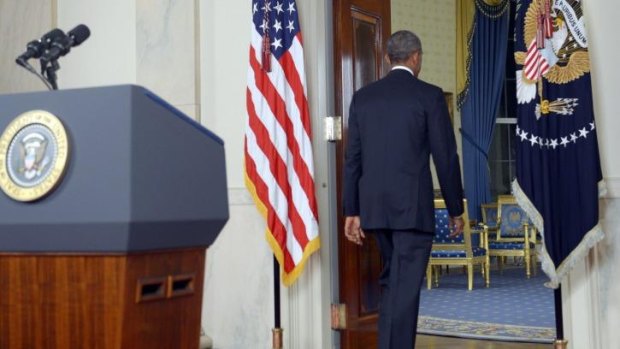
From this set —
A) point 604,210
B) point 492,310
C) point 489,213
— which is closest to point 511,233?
point 489,213

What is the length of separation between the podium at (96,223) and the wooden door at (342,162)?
269cm

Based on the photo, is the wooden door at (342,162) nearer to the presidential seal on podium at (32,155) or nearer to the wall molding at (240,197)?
the wall molding at (240,197)

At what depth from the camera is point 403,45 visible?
4055mm

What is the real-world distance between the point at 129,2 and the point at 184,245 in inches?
144

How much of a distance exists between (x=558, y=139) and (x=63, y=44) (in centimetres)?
252

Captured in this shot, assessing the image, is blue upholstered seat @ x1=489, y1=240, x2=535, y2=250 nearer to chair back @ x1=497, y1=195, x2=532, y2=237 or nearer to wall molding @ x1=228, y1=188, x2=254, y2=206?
chair back @ x1=497, y1=195, x2=532, y2=237

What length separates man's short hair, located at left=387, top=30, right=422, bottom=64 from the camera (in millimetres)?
4043

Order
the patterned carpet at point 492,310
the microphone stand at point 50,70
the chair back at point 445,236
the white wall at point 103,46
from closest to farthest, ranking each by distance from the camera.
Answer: the microphone stand at point 50,70, the white wall at point 103,46, the patterned carpet at point 492,310, the chair back at point 445,236

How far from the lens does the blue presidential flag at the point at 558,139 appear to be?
3.92 meters

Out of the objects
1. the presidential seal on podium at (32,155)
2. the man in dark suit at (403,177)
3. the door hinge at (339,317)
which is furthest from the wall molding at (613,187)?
the presidential seal on podium at (32,155)

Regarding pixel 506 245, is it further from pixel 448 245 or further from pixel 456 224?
pixel 456 224

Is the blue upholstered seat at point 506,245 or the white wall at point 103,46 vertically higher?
the white wall at point 103,46

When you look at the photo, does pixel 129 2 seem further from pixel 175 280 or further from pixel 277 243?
pixel 175 280

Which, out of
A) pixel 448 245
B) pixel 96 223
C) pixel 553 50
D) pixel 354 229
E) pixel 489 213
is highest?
pixel 553 50
